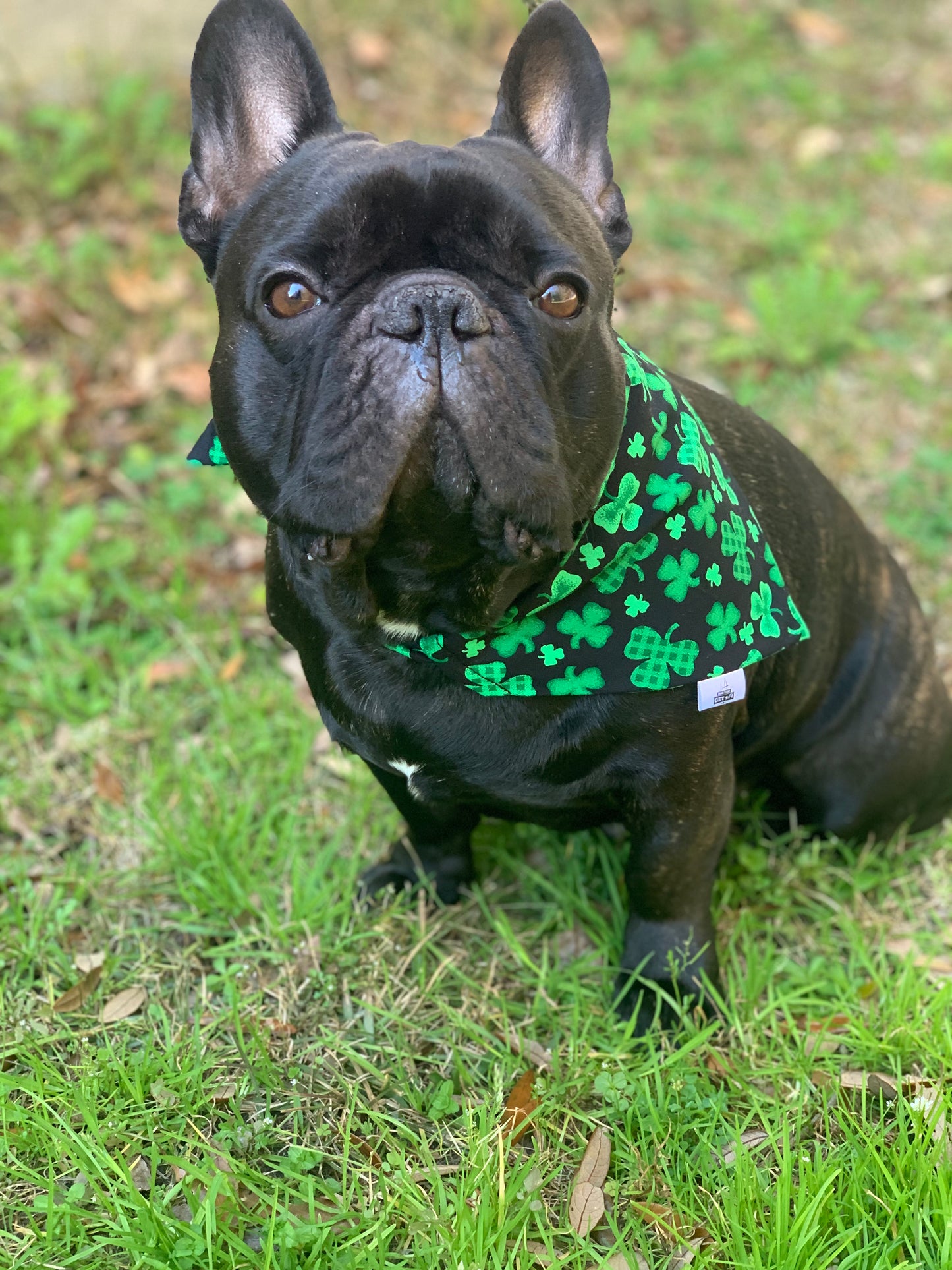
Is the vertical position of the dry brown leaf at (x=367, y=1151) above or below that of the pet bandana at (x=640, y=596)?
below

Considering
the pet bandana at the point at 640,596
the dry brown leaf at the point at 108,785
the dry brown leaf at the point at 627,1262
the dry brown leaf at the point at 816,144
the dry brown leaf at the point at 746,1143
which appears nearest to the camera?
the dry brown leaf at the point at 627,1262

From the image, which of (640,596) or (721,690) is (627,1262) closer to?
(721,690)

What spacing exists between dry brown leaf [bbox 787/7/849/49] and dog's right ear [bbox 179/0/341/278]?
5885 millimetres

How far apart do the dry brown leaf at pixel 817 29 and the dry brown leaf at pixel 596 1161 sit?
6685 millimetres

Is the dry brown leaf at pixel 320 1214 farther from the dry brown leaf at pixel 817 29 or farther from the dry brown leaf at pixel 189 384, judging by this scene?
the dry brown leaf at pixel 817 29

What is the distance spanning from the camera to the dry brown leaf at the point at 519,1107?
2125 mm

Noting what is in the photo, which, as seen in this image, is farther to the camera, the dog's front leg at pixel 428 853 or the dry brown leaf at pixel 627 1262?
the dog's front leg at pixel 428 853

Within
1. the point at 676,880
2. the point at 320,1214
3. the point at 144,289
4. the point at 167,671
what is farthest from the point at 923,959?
the point at 144,289

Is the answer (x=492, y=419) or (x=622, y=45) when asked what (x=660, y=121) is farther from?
(x=492, y=419)

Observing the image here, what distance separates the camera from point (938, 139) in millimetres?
5906

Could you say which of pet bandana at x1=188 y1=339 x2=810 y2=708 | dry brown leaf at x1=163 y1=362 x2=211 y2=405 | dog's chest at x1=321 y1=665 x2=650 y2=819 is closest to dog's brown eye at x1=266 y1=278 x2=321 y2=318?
pet bandana at x1=188 y1=339 x2=810 y2=708

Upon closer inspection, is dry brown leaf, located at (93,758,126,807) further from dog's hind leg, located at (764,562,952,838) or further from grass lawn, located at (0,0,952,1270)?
dog's hind leg, located at (764,562,952,838)

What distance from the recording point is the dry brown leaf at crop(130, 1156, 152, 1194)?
206 centimetres

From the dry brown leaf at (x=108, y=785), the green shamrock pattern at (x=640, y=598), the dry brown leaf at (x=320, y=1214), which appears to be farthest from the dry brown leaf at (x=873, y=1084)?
the dry brown leaf at (x=108, y=785)
